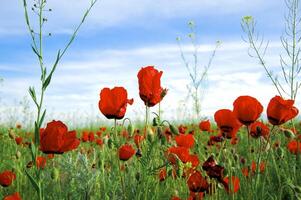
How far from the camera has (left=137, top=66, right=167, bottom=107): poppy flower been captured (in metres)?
2.24

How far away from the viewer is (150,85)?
7.38ft

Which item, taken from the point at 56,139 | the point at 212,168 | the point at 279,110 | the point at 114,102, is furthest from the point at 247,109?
the point at 56,139

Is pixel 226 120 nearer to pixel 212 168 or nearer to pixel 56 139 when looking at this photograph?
pixel 212 168

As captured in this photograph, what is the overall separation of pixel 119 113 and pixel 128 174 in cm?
132

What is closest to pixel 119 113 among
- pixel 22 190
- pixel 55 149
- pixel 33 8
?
pixel 55 149

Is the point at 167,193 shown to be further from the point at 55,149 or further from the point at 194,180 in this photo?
the point at 55,149

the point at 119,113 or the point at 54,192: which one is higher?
the point at 119,113

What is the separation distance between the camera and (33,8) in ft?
7.03

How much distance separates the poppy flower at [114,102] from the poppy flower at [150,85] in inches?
7.6

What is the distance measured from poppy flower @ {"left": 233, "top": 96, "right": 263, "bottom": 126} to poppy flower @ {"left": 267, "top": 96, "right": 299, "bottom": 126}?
0.08 metres

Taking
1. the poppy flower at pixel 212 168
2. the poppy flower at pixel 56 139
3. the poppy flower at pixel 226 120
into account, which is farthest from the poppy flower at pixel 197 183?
the poppy flower at pixel 56 139

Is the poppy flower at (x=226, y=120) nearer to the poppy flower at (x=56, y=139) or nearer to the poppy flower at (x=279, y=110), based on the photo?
the poppy flower at (x=279, y=110)

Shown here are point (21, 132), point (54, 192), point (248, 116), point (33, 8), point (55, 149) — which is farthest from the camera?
point (21, 132)

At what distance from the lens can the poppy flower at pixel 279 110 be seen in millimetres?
2354
